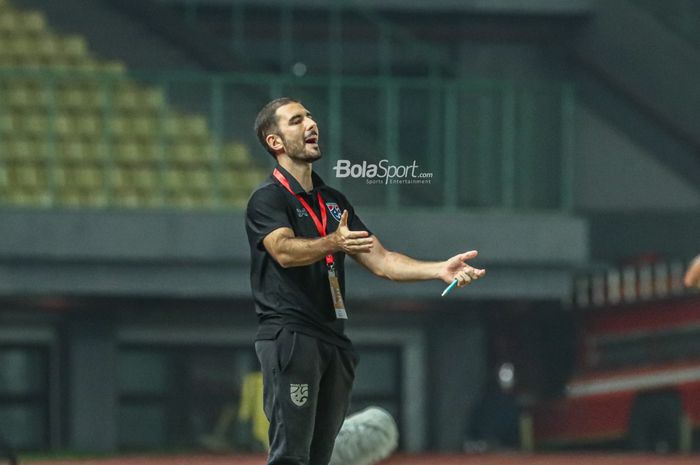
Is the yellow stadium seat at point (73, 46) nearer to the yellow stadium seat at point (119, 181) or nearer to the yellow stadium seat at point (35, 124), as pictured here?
the yellow stadium seat at point (35, 124)

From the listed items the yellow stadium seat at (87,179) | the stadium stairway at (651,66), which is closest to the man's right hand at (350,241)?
the yellow stadium seat at (87,179)

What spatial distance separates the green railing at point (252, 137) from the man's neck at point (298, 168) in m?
14.2

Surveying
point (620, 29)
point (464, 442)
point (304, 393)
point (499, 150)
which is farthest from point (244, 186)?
point (304, 393)

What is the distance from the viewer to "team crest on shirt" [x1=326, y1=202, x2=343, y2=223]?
24.6 feet

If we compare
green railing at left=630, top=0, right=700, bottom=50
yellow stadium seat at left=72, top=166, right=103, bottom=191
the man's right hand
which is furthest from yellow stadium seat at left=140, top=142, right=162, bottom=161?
the man's right hand

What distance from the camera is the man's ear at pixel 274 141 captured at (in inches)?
293

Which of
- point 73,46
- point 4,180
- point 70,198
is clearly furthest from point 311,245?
point 73,46

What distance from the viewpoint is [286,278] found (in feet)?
24.1

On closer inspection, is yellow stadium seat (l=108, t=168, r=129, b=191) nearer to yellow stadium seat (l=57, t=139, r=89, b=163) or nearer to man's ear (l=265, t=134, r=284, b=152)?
yellow stadium seat (l=57, t=139, r=89, b=163)

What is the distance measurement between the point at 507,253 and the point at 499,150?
126 centimetres

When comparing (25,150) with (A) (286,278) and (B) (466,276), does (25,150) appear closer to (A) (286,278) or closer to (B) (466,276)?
(A) (286,278)

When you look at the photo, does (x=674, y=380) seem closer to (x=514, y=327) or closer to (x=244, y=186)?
(x=514, y=327)

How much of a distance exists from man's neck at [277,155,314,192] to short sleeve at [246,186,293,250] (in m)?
0.12

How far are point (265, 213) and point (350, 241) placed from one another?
0.57 meters
